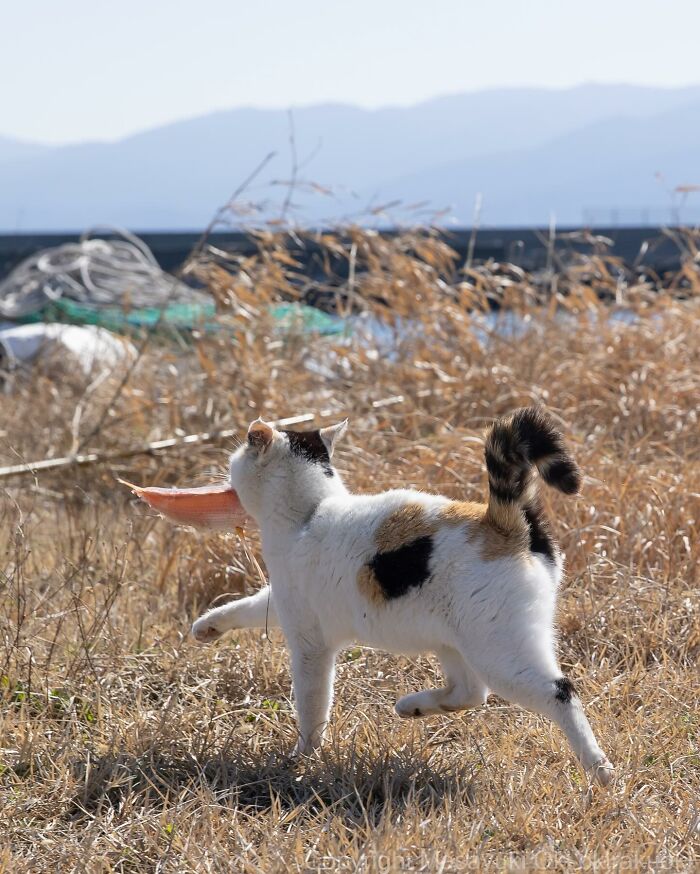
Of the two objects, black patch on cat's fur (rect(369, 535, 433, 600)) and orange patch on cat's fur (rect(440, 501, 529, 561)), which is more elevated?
orange patch on cat's fur (rect(440, 501, 529, 561))

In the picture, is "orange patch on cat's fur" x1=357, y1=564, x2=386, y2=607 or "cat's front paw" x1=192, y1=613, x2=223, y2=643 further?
"cat's front paw" x1=192, y1=613, x2=223, y2=643

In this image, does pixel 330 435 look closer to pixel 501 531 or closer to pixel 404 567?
pixel 404 567

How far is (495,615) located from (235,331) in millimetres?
4780

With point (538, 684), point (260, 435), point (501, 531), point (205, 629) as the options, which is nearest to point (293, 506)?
point (260, 435)

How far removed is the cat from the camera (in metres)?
2.62

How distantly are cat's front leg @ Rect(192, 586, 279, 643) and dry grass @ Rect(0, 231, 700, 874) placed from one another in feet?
0.75

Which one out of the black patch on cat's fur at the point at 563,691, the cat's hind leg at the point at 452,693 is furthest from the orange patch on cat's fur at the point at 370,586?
the black patch on cat's fur at the point at 563,691

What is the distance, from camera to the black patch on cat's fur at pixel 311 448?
10.7ft

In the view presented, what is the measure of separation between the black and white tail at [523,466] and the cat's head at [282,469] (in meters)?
0.63

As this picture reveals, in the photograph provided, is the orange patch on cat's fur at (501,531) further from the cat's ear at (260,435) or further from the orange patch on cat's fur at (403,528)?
the cat's ear at (260,435)

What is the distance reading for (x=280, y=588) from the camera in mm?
3096

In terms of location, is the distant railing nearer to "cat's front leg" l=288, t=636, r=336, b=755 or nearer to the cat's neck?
the cat's neck

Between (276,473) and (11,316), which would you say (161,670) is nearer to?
(276,473)

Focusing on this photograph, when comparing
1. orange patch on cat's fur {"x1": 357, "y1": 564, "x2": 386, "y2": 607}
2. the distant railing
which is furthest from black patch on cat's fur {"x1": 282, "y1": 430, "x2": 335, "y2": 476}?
the distant railing
